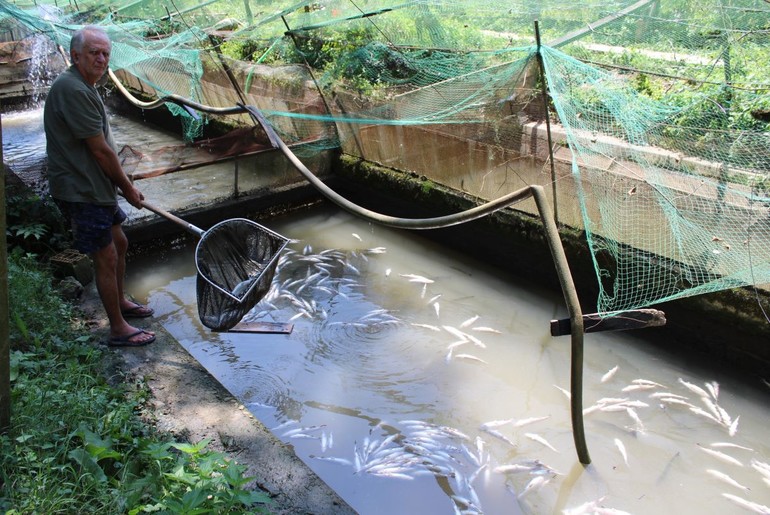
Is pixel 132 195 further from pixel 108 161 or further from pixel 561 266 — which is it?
pixel 561 266

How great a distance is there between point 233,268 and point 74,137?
1451mm

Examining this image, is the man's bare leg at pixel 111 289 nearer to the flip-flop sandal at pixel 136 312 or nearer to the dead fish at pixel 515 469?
the flip-flop sandal at pixel 136 312

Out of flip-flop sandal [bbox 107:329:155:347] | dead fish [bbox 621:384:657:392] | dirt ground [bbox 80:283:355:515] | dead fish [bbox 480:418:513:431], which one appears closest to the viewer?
dirt ground [bbox 80:283:355:515]

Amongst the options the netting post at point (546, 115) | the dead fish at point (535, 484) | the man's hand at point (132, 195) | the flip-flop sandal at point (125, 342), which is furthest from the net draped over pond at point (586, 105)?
the flip-flop sandal at point (125, 342)

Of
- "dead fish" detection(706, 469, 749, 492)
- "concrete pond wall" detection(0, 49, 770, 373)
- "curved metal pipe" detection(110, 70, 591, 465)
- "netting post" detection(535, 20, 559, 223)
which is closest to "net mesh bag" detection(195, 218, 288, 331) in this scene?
"curved metal pipe" detection(110, 70, 591, 465)

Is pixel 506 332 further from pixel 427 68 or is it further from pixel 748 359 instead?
pixel 427 68

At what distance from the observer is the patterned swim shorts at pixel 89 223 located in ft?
13.4

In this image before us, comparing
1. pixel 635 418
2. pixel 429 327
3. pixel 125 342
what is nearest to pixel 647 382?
pixel 635 418

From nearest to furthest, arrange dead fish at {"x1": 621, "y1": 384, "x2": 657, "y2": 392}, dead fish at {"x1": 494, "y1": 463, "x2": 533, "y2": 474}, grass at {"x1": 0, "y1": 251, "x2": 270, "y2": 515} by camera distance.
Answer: grass at {"x1": 0, "y1": 251, "x2": 270, "y2": 515} → dead fish at {"x1": 494, "y1": 463, "x2": 533, "y2": 474} → dead fish at {"x1": 621, "y1": 384, "x2": 657, "y2": 392}

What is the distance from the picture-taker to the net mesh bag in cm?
419

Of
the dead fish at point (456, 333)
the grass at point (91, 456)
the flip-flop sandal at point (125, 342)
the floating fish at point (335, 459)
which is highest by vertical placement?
the grass at point (91, 456)

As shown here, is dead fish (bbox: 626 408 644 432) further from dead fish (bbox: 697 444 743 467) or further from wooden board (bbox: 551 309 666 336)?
wooden board (bbox: 551 309 666 336)

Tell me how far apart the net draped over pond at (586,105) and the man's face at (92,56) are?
289 centimetres

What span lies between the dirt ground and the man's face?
1.92 metres
